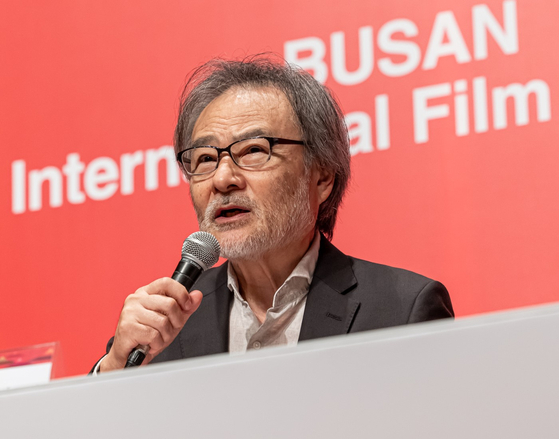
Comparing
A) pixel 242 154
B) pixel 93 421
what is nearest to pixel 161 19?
pixel 242 154

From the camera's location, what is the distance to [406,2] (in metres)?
2.32

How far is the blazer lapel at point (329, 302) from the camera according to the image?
1.69 metres

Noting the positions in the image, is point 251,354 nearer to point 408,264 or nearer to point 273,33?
point 408,264

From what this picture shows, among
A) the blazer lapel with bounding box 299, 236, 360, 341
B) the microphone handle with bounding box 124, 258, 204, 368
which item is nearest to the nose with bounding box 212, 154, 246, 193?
the blazer lapel with bounding box 299, 236, 360, 341

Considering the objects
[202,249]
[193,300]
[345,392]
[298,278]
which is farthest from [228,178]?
[345,392]

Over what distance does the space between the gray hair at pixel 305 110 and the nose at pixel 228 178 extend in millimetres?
199

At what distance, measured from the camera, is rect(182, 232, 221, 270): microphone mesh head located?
1.37 m

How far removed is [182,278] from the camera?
131 cm

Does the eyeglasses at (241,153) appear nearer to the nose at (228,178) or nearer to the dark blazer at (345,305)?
the nose at (228,178)

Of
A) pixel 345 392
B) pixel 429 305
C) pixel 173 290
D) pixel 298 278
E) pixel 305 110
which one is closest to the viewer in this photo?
pixel 345 392

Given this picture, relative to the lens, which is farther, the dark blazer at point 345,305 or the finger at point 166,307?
the dark blazer at point 345,305

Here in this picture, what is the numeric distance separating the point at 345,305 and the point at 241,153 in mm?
439

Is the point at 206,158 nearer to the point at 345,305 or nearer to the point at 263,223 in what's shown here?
the point at 263,223

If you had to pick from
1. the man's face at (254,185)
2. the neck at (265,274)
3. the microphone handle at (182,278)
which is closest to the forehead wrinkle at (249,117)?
the man's face at (254,185)
